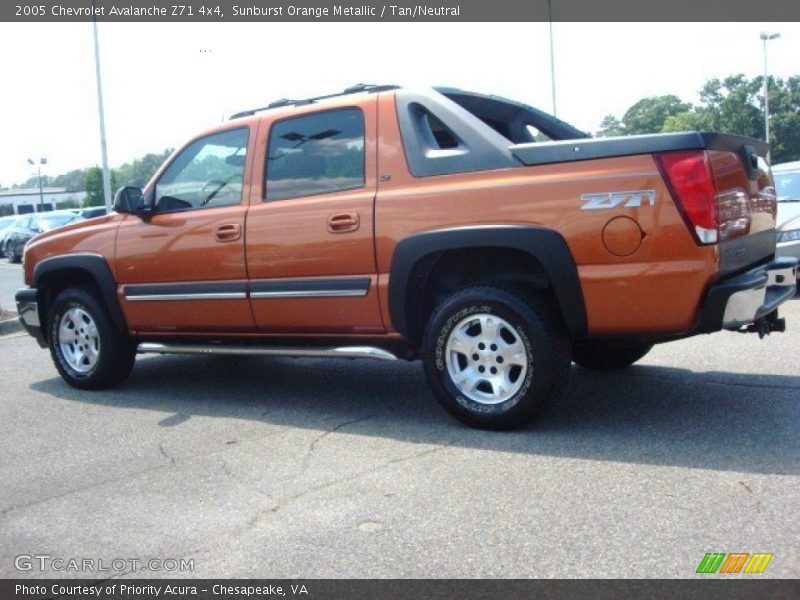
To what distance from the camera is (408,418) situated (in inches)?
204

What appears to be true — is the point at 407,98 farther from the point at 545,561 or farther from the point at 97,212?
the point at 97,212

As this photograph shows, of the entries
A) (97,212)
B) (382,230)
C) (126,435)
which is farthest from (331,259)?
(97,212)

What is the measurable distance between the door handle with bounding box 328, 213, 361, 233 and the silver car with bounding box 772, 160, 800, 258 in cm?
538

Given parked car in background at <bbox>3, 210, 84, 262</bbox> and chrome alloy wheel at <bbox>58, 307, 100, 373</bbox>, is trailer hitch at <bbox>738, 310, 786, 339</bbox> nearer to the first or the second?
chrome alloy wheel at <bbox>58, 307, 100, 373</bbox>

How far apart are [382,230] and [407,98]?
84 cm

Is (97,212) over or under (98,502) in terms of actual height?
over

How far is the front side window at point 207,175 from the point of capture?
5652mm

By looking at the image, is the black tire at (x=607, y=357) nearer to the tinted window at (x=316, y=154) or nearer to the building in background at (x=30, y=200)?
the tinted window at (x=316, y=154)

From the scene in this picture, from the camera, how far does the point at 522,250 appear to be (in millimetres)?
4457

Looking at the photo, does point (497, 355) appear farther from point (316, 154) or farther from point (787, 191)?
point (787, 191)

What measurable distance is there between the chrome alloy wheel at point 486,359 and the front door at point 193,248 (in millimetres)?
1551

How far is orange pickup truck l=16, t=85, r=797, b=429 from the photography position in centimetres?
415

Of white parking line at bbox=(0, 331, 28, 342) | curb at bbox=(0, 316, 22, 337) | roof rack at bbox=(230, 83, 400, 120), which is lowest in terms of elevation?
white parking line at bbox=(0, 331, 28, 342)

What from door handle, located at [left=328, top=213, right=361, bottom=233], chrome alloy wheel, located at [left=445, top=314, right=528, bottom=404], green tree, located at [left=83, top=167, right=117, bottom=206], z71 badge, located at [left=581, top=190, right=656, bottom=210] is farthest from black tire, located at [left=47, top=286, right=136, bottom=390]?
green tree, located at [left=83, top=167, right=117, bottom=206]
